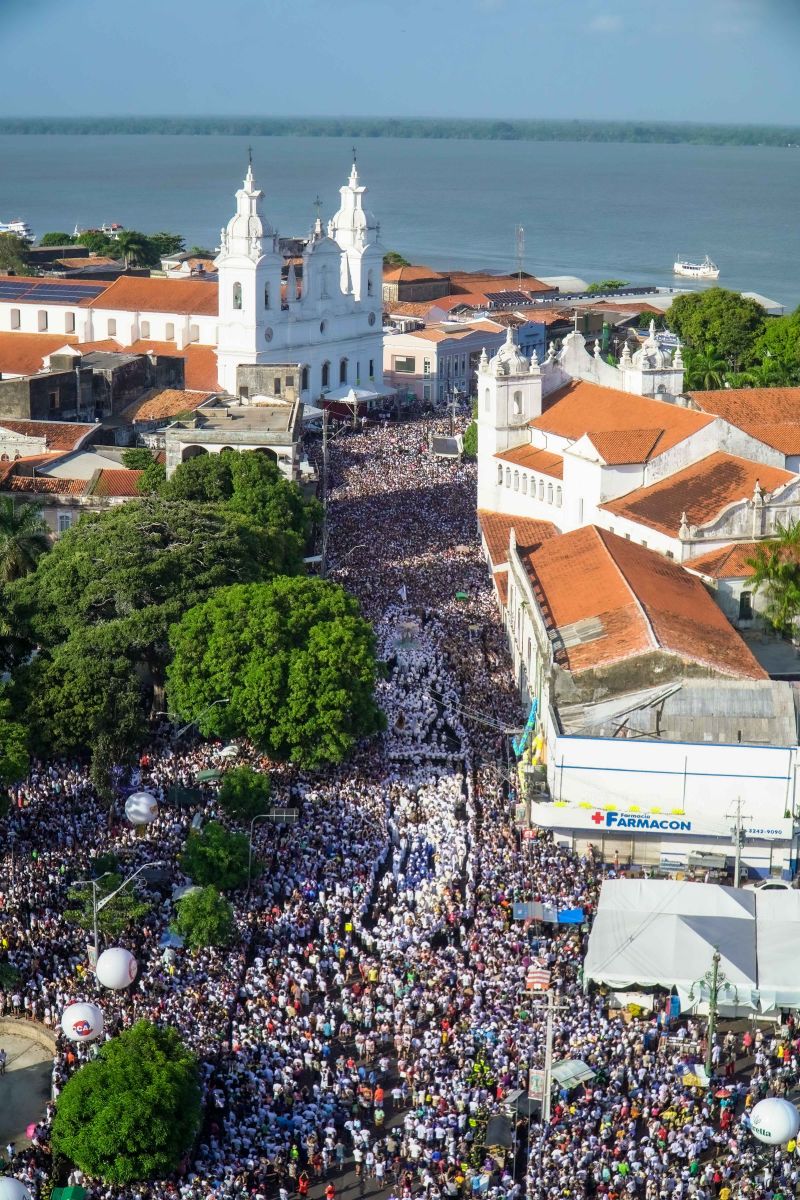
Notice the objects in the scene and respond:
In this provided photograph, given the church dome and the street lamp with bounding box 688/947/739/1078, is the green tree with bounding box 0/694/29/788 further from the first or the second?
the church dome

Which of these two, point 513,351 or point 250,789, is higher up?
point 513,351

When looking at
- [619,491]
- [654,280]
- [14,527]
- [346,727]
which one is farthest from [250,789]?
[654,280]

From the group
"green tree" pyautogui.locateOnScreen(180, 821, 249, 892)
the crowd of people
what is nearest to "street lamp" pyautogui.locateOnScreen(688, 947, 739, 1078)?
the crowd of people

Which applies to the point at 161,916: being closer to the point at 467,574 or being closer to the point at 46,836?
the point at 46,836

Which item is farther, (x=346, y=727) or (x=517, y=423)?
(x=517, y=423)

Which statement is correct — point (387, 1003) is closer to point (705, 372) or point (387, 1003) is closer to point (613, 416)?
point (613, 416)

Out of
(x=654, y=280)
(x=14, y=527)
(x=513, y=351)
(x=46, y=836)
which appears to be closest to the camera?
(x=46, y=836)

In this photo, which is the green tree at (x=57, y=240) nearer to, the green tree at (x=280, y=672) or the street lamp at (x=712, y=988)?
the green tree at (x=280, y=672)
